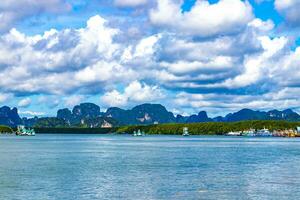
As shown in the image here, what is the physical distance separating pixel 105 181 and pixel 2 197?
22.0 m

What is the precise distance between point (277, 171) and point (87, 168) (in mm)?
39242

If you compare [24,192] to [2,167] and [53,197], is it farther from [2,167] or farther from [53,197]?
[2,167]

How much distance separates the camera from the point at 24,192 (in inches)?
2923

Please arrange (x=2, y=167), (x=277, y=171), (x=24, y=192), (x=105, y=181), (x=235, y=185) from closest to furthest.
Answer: (x=24, y=192)
(x=235, y=185)
(x=105, y=181)
(x=277, y=171)
(x=2, y=167)

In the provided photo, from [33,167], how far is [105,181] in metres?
31.1

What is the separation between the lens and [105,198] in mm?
69062

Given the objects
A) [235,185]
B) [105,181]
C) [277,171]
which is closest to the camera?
[235,185]

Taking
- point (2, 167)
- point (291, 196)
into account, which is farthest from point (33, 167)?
point (291, 196)

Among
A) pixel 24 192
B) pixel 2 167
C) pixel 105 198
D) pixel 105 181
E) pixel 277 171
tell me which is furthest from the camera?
pixel 2 167

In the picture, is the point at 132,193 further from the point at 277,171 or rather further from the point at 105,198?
the point at 277,171

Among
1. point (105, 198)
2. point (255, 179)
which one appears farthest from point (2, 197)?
point (255, 179)

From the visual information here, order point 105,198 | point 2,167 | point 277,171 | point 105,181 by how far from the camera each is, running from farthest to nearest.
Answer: point 2,167 < point 277,171 < point 105,181 < point 105,198

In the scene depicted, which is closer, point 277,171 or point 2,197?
point 2,197

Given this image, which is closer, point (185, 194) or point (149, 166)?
point (185, 194)
